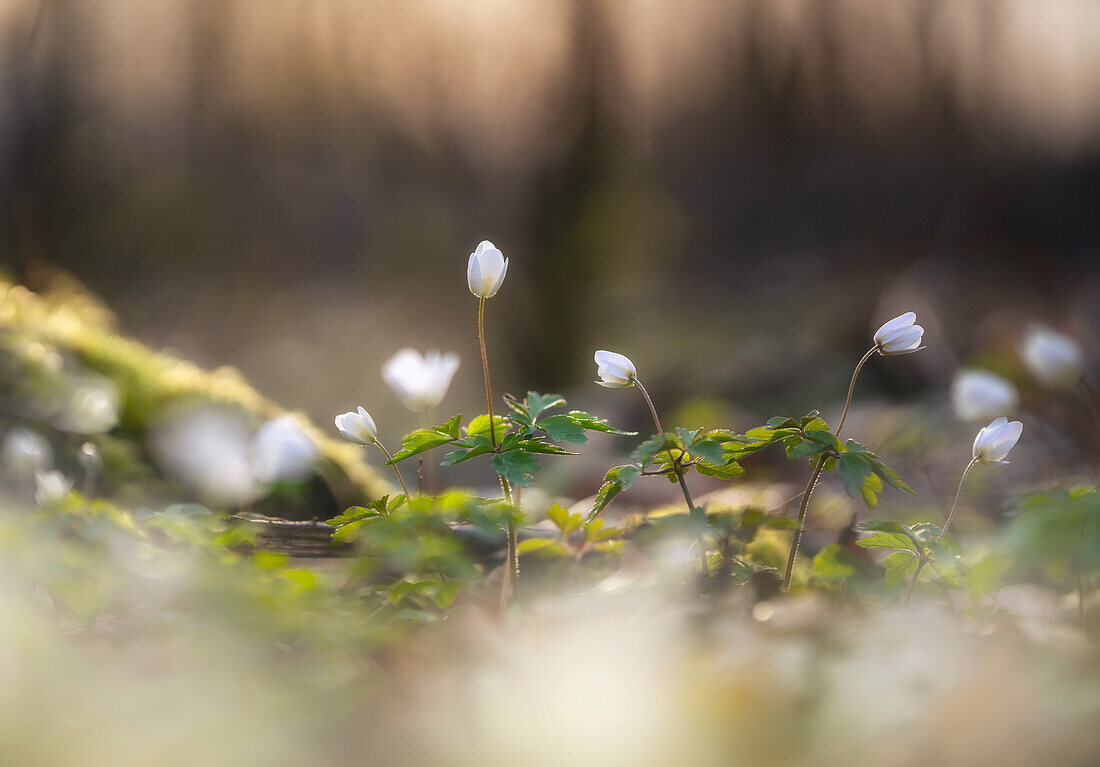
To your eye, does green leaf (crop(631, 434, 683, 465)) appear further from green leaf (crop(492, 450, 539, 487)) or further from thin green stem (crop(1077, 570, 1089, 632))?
thin green stem (crop(1077, 570, 1089, 632))

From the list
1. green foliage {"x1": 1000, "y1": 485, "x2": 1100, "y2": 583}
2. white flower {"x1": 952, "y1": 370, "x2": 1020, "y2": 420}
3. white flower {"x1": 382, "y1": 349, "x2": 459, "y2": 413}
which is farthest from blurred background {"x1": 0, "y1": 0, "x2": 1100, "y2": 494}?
green foliage {"x1": 1000, "y1": 485, "x2": 1100, "y2": 583}

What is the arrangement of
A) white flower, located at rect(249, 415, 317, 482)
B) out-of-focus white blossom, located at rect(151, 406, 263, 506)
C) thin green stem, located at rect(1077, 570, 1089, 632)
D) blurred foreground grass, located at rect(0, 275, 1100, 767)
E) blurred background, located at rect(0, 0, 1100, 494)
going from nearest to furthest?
blurred foreground grass, located at rect(0, 275, 1100, 767)
thin green stem, located at rect(1077, 570, 1089, 632)
white flower, located at rect(249, 415, 317, 482)
out-of-focus white blossom, located at rect(151, 406, 263, 506)
blurred background, located at rect(0, 0, 1100, 494)

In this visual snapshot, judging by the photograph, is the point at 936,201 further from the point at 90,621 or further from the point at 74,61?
the point at 74,61

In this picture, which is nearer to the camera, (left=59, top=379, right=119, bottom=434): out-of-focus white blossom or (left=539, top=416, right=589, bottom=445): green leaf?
(left=539, top=416, right=589, bottom=445): green leaf

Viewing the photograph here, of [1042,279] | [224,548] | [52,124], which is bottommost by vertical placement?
[224,548]

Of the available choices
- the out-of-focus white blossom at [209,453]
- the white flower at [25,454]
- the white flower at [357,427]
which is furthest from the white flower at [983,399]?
the white flower at [25,454]

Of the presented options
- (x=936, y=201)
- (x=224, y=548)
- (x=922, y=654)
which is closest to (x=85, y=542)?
(x=224, y=548)
